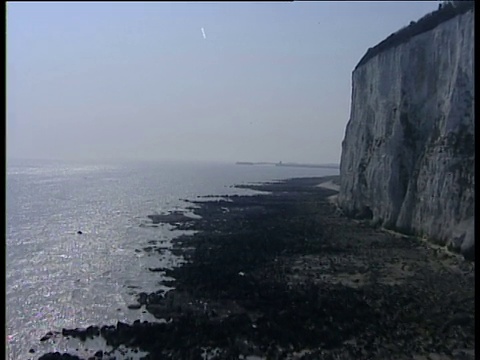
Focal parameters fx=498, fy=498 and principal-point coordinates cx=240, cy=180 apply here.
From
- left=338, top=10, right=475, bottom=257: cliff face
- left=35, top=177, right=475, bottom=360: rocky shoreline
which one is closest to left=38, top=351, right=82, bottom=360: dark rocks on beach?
left=35, top=177, right=475, bottom=360: rocky shoreline

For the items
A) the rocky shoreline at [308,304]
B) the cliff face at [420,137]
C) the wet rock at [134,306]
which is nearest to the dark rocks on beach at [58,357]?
the rocky shoreline at [308,304]

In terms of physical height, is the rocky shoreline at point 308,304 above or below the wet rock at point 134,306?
above

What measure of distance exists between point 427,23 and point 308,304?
59.9ft

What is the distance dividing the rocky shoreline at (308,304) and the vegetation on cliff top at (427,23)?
10.8 m

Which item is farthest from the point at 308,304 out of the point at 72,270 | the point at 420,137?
the point at 420,137

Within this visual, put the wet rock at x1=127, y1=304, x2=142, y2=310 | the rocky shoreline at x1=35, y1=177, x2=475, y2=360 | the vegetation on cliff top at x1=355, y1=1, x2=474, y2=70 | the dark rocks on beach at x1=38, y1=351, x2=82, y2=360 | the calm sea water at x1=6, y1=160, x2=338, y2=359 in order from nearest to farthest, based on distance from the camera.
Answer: the dark rocks on beach at x1=38, y1=351, x2=82, y2=360, the rocky shoreline at x1=35, y1=177, x2=475, y2=360, the calm sea water at x1=6, y1=160, x2=338, y2=359, the wet rock at x1=127, y1=304, x2=142, y2=310, the vegetation on cliff top at x1=355, y1=1, x2=474, y2=70

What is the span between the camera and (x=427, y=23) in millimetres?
25891

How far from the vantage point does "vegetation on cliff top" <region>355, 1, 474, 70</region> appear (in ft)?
76.4

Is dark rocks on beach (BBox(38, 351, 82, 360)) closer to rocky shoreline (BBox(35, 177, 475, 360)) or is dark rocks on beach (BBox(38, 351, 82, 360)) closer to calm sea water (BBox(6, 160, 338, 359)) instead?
rocky shoreline (BBox(35, 177, 475, 360))

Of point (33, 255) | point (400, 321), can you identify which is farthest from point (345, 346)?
point (33, 255)

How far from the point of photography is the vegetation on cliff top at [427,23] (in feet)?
76.4

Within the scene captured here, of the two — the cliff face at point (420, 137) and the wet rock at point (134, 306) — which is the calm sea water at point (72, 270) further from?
the cliff face at point (420, 137)

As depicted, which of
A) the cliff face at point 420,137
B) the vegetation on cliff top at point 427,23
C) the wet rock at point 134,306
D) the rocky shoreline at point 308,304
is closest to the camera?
the rocky shoreline at point 308,304

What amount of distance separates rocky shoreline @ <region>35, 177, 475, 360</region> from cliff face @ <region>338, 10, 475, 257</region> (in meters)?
1.56
